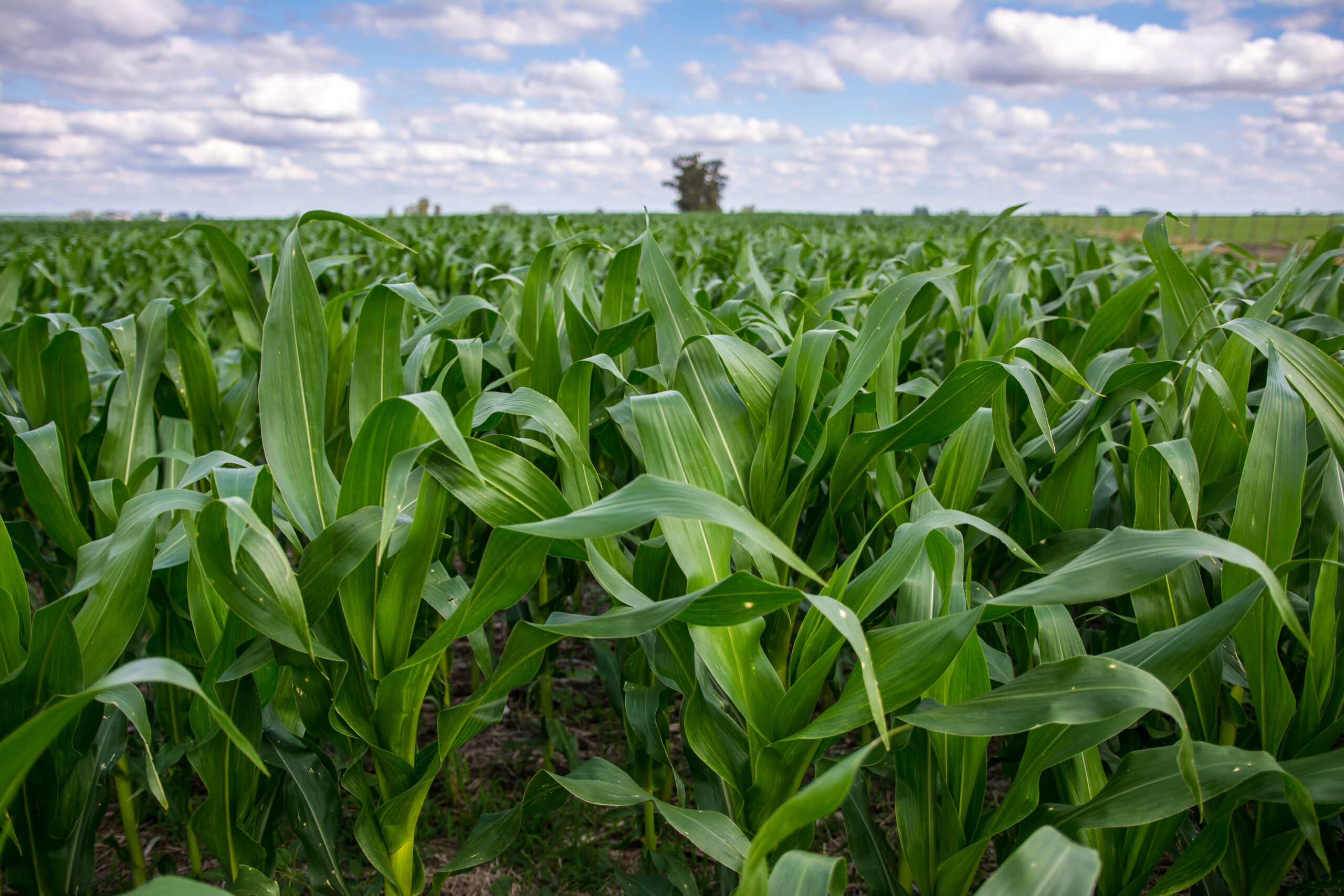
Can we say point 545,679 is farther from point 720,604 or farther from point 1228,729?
point 1228,729

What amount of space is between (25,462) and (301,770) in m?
0.66

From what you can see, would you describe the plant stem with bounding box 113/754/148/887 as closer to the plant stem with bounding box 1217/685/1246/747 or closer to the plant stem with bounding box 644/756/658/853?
the plant stem with bounding box 644/756/658/853

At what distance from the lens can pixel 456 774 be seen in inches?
72.3

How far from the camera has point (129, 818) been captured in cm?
134

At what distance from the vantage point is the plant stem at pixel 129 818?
4.29 ft

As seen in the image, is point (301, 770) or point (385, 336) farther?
point (385, 336)

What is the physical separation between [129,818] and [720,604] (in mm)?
1269

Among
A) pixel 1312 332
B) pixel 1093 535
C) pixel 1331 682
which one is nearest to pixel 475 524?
pixel 1093 535

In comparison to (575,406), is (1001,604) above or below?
below

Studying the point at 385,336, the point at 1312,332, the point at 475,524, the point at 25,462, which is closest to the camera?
the point at 25,462

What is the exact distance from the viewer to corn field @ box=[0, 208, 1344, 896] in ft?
2.61

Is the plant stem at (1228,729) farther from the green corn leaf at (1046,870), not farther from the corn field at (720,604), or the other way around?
the green corn leaf at (1046,870)

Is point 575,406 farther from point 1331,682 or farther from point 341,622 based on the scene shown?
point 1331,682

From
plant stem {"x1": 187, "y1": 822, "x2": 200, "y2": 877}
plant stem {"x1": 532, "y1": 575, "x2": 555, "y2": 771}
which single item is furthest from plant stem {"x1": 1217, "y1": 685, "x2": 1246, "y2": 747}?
plant stem {"x1": 187, "y1": 822, "x2": 200, "y2": 877}
